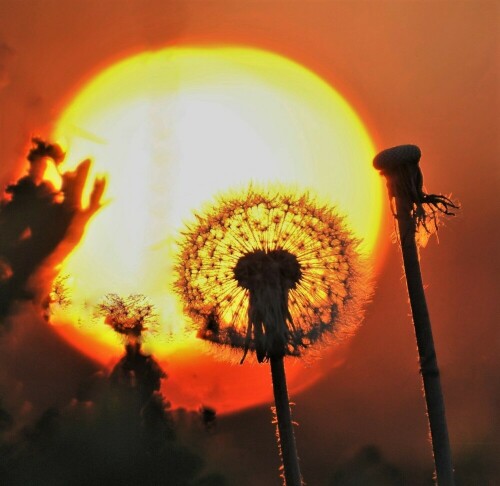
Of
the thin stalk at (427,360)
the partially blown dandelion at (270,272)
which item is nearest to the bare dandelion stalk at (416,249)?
the thin stalk at (427,360)

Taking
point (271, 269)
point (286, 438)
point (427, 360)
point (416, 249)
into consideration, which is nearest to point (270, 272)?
point (271, 269)

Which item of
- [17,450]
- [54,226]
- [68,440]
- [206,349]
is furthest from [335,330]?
[68,440]

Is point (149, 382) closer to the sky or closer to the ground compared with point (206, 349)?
closer to the sky

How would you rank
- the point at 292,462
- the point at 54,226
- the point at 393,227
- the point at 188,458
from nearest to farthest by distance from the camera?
the point at 292,462
the point at 393,227
the point at 54,226
the point at 188,458

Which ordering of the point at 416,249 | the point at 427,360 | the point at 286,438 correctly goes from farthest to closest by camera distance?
the point at 416,249 < the point at 286,438 < the point at 427,360

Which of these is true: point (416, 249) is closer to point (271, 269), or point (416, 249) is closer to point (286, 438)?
point (271, 269)

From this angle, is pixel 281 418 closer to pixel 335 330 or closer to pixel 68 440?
pixel 335 330

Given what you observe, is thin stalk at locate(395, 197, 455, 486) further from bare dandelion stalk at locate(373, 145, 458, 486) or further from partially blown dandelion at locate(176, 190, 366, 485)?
partially blown dandelion at locate(176, 190, 366, 485)
